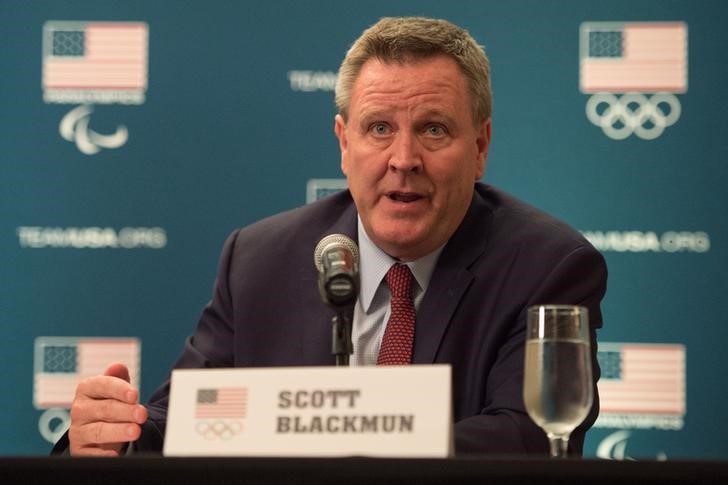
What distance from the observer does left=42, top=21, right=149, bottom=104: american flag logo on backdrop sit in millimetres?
4402

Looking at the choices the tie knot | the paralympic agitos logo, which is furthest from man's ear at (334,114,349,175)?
the paralympic agitos logo

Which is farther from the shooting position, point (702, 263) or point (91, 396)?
point (702, 263)

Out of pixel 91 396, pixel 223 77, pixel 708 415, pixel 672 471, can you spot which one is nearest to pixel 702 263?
pixel 708 415

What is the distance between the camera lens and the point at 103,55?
440 cm

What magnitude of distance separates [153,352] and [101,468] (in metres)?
3.02

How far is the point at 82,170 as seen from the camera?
4.42 meters

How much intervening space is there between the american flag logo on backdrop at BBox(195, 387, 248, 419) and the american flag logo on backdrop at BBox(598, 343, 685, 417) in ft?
8.98

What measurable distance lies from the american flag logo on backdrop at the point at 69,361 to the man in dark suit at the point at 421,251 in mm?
1349

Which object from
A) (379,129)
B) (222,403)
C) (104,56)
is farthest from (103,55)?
(222,403)

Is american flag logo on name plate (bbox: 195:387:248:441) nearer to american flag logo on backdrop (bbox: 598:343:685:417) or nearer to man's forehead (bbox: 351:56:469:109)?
man's forehead (bbox: 351:56:469:109)

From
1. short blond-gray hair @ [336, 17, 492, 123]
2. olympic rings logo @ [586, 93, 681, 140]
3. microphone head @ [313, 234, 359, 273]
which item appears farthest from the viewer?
olympic rings logo @ [586, 93, 681, 140]

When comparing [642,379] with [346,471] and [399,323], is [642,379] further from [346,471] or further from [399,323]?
[346,471]

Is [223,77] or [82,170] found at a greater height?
[223,77]

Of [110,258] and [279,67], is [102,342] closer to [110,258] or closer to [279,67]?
[110,258]
